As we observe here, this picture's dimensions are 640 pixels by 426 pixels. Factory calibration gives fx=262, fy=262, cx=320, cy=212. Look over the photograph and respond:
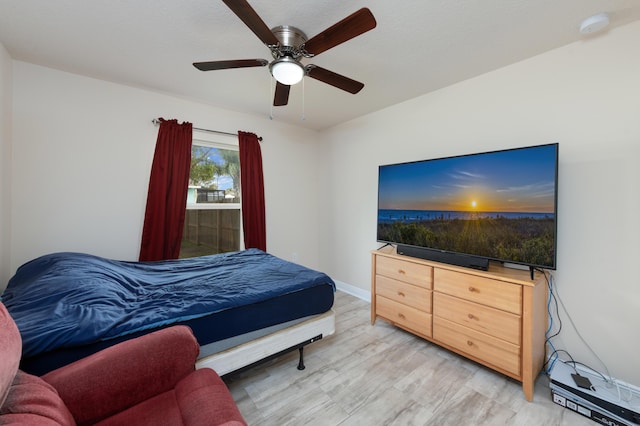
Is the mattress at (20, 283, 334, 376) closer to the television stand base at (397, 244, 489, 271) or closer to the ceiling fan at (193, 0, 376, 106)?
the television stand base at (397, 244, 489, 271)

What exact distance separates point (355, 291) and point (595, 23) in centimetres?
329

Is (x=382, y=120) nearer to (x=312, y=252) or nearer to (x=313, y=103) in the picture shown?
(x=313, y=103)

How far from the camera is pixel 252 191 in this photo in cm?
352

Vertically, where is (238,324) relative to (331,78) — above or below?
below

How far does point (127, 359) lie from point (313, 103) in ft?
9.37

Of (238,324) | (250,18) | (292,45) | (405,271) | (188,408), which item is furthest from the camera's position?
(405,271)

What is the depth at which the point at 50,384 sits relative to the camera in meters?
0.98

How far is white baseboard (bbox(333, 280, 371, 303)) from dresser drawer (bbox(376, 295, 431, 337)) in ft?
2.37

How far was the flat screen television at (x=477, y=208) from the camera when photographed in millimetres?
1837

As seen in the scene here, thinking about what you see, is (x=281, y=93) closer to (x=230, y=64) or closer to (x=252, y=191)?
(x=230, y=64)

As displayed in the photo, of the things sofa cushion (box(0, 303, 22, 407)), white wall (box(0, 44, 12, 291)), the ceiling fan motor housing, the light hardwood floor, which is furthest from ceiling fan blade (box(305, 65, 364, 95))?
white wall (box(0, 44, 12, 291))

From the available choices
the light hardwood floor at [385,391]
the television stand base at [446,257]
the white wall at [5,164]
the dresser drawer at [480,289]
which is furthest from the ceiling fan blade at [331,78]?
the white wall at [5,164]

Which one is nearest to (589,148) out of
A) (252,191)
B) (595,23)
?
(595,23)

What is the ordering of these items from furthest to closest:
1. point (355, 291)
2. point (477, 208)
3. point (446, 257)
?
1. point (355, 291)
2. point (446, 257)
3. point (477, 208)
